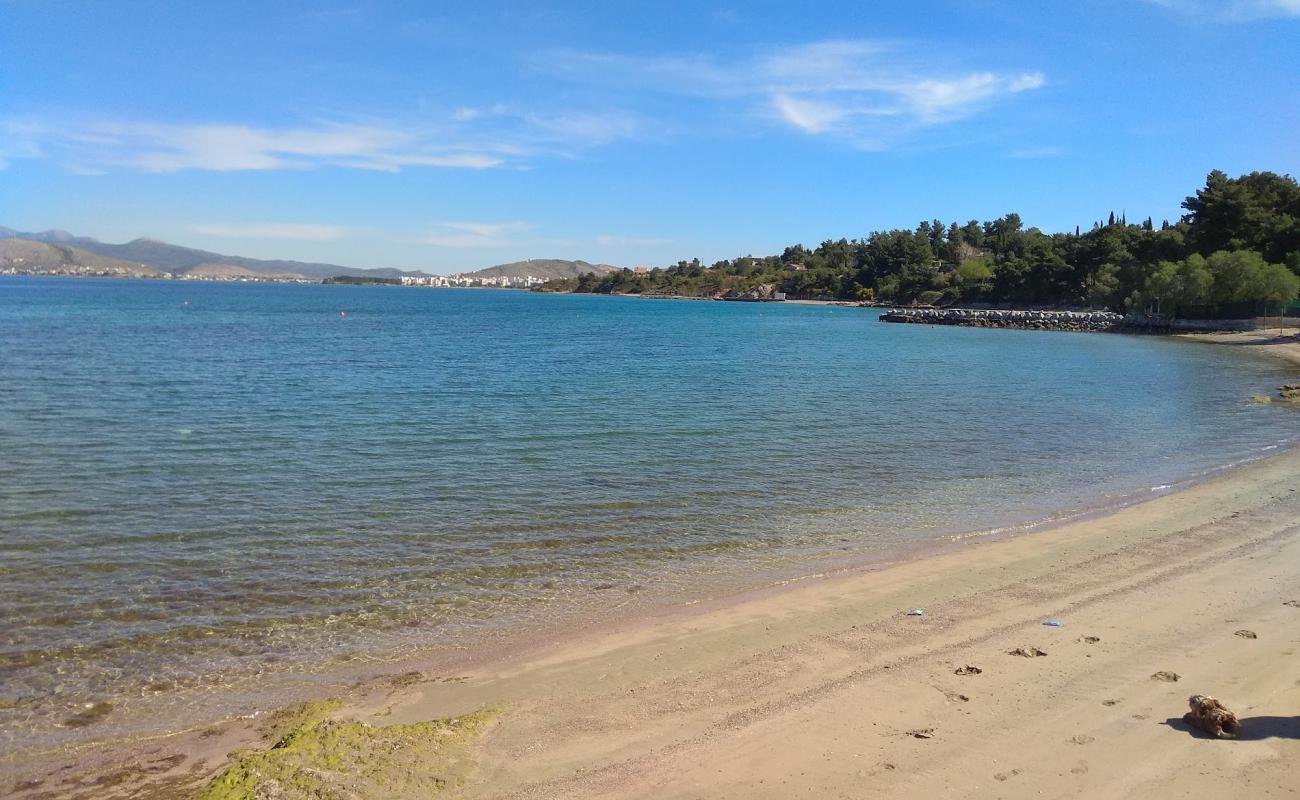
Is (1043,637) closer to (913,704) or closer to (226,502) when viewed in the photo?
(913,704)

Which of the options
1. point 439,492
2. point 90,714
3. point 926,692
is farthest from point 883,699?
point 439,492

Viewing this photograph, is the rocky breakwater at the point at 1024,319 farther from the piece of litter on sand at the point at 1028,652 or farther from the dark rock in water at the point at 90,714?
the dark rock in water at the point at 90,714

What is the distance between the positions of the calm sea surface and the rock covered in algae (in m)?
1.22

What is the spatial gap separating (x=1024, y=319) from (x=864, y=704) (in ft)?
341

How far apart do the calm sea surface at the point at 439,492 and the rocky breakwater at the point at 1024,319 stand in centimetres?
5725

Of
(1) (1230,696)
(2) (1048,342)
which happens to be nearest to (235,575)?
(1) (1230,696)

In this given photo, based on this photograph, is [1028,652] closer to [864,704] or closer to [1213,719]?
[1213,719]

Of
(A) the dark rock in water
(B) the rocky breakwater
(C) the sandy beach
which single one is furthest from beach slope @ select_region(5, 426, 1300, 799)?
(B) the rocky breakwater

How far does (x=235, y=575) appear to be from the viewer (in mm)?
9945

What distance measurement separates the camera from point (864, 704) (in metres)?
6.58

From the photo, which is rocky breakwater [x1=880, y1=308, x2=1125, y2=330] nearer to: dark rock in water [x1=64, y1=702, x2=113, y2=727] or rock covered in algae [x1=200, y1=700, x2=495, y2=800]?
rock covered in algae [x1=200, y1=700, x2=495, y2=800]

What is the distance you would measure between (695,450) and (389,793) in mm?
13900

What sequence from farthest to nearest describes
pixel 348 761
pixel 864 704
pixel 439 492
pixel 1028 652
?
1. pixel 439 492
2. pixel 1028 652
3. pixel 864 704
4. pixel 348 761

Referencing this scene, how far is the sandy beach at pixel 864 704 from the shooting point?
5465 millimetres
